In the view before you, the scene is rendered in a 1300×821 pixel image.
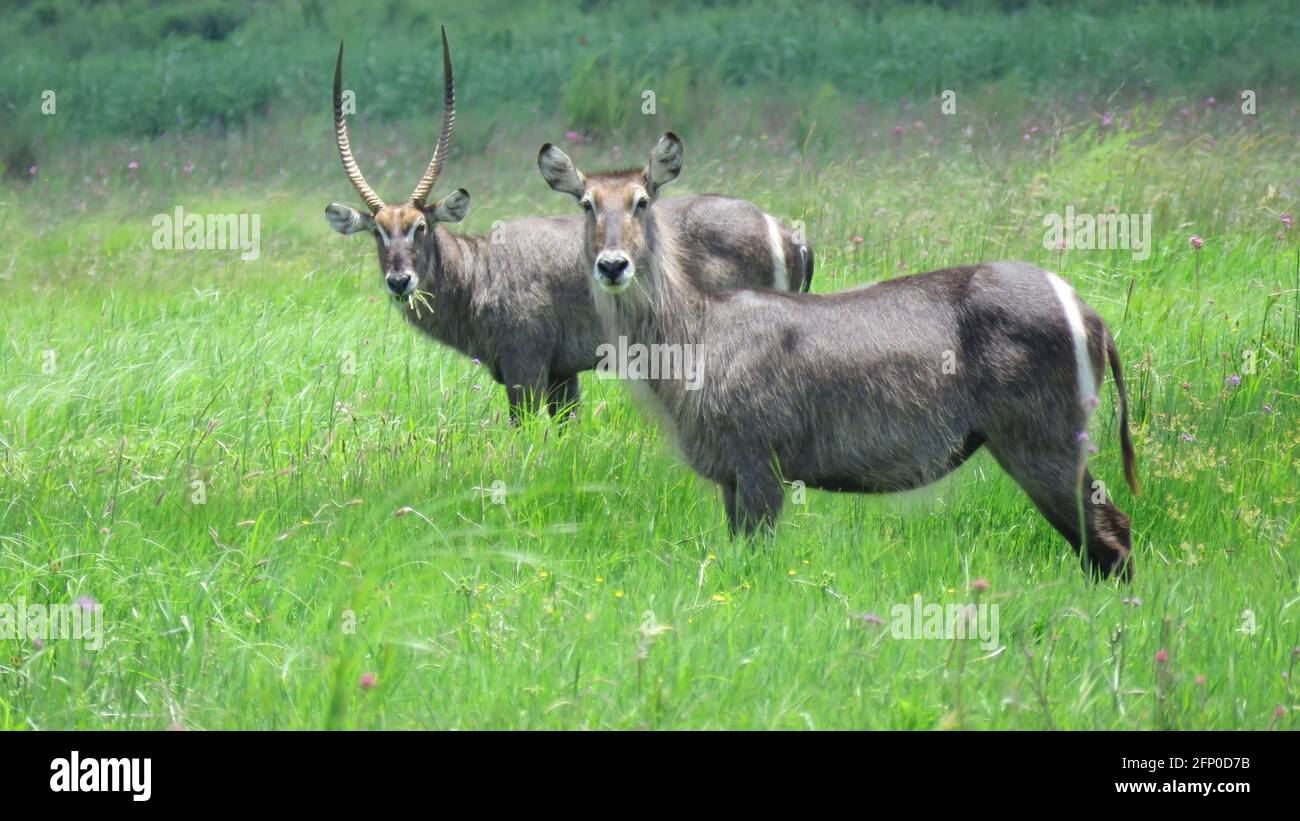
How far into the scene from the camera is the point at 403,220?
24.3 ft

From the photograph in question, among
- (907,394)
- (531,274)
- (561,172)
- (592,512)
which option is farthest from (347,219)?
(907,394)

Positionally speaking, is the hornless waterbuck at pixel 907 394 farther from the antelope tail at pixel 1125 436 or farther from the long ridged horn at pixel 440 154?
the long ridged horn at pixel 440 154

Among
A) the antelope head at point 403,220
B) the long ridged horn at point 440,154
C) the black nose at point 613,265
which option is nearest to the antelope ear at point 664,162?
the black nose at point 613,265

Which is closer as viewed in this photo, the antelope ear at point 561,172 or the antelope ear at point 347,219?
the antelope ear at point 561,172

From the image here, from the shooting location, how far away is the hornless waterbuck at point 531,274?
24.5ft

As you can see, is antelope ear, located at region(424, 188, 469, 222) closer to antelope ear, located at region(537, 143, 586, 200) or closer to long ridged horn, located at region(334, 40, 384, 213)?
long ridged horn, located at region(334, 40, 384, 213)

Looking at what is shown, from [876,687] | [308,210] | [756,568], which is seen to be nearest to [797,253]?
[756,568]

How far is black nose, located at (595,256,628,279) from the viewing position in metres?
5.23

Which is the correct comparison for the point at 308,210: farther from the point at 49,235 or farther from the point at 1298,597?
the point at 1298,597

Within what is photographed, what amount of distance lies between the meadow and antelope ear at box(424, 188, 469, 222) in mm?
705

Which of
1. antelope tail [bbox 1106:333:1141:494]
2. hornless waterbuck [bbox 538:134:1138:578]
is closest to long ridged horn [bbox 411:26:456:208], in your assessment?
hornless waterbuck [bbox 538:134:1138:578]

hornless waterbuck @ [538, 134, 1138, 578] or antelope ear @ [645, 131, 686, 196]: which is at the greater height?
antelope ear @ [645, 131, 686, 196]

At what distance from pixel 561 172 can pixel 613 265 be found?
0.70 m

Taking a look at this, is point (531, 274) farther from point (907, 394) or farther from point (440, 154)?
point (907, 394)
